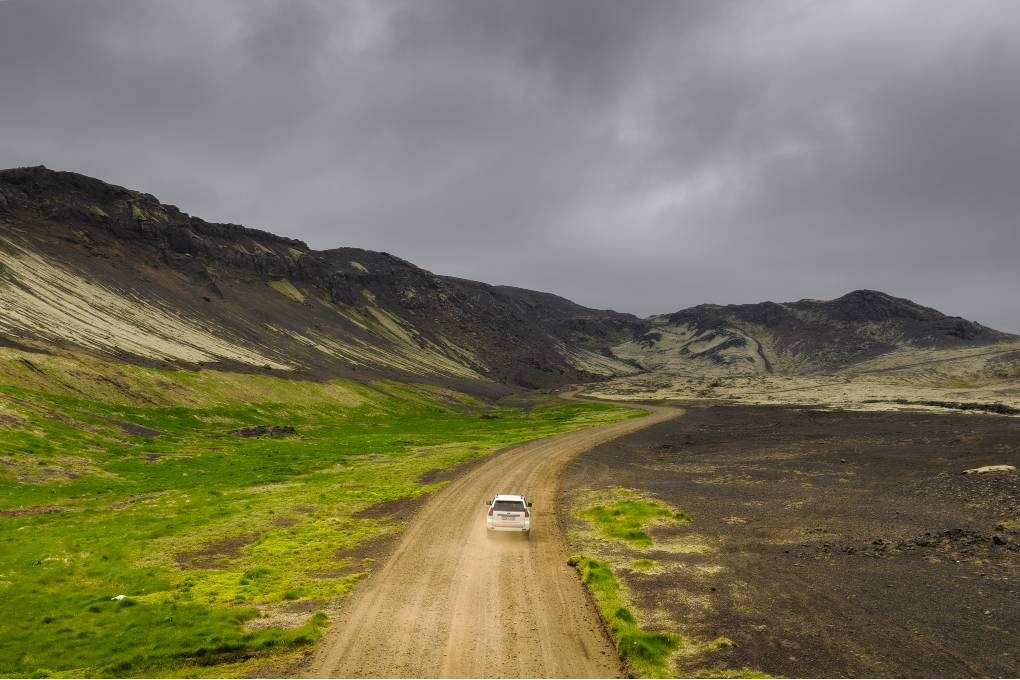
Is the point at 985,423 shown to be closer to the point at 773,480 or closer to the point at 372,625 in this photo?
the point at 773,480

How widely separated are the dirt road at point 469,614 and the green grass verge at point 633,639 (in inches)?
17.9

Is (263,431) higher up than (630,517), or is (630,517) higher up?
(630,517)

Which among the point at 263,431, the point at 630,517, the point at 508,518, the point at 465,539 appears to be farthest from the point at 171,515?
the point at 263,431

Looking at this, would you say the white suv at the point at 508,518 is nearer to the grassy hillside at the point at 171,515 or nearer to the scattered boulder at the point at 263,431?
the grassy hillside at the point at 171,515

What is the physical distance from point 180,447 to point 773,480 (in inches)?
2402

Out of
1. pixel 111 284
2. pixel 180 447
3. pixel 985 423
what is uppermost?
pixel 111 284

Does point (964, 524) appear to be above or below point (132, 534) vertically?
above

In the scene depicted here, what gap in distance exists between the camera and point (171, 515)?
34.7 metres

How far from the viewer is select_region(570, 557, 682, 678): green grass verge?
16109mm

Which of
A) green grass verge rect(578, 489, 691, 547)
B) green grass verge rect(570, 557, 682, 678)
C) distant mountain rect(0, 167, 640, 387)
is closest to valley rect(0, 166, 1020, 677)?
green grass verge rect(570, 557, 682, 678)

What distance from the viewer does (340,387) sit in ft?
404

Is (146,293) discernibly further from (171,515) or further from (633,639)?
(633,639)

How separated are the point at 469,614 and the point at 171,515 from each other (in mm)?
25369

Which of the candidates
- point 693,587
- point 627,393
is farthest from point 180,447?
point 627,393
